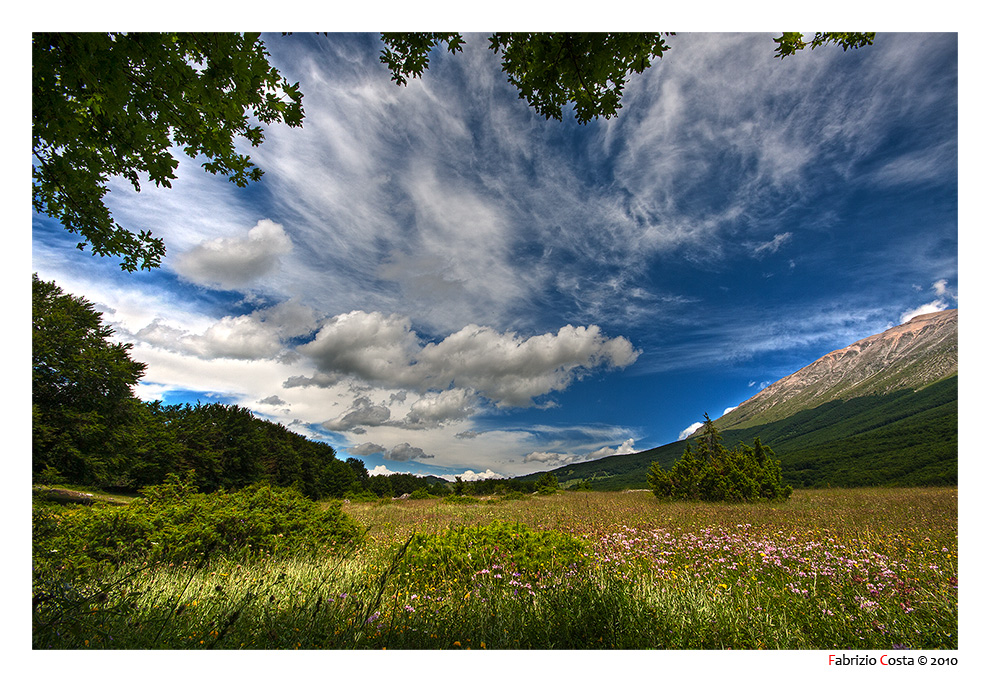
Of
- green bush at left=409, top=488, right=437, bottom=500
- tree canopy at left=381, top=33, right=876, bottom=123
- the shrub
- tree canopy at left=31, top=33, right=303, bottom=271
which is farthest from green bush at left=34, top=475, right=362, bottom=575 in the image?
the shrub

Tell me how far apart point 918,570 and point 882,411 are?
120944 mm

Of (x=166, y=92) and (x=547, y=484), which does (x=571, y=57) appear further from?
(x=547, y=484)

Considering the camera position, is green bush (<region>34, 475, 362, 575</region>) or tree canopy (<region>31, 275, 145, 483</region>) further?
green bush (<region>34, 475, 362, 575</region>)

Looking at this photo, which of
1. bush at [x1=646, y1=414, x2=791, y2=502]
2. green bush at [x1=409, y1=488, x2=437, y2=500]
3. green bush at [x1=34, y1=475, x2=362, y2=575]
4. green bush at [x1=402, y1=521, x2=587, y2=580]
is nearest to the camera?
green bush at [x1=34, y1=475, x2=362, y2=575]

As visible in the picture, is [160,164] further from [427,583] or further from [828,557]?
[828,557]

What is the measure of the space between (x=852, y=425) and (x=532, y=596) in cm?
12206

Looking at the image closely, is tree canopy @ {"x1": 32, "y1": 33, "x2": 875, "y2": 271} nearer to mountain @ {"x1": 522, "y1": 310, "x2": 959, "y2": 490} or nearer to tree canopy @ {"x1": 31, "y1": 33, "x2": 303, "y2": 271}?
tree canopy @ {"x1": 31, "y1": 33, "x2": 303, "y2": 271}

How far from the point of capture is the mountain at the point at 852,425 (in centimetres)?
1745

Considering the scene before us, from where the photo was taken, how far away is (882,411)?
8569 centimetres

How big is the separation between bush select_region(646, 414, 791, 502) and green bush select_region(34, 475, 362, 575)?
14164 millimetres

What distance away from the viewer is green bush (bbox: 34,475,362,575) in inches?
164

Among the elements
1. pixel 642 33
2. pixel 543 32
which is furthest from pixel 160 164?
pixel 642 33

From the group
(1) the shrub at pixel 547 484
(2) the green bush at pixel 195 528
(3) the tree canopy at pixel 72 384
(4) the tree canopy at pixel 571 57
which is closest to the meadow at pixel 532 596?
(2) the green bush at pixel 195 528
